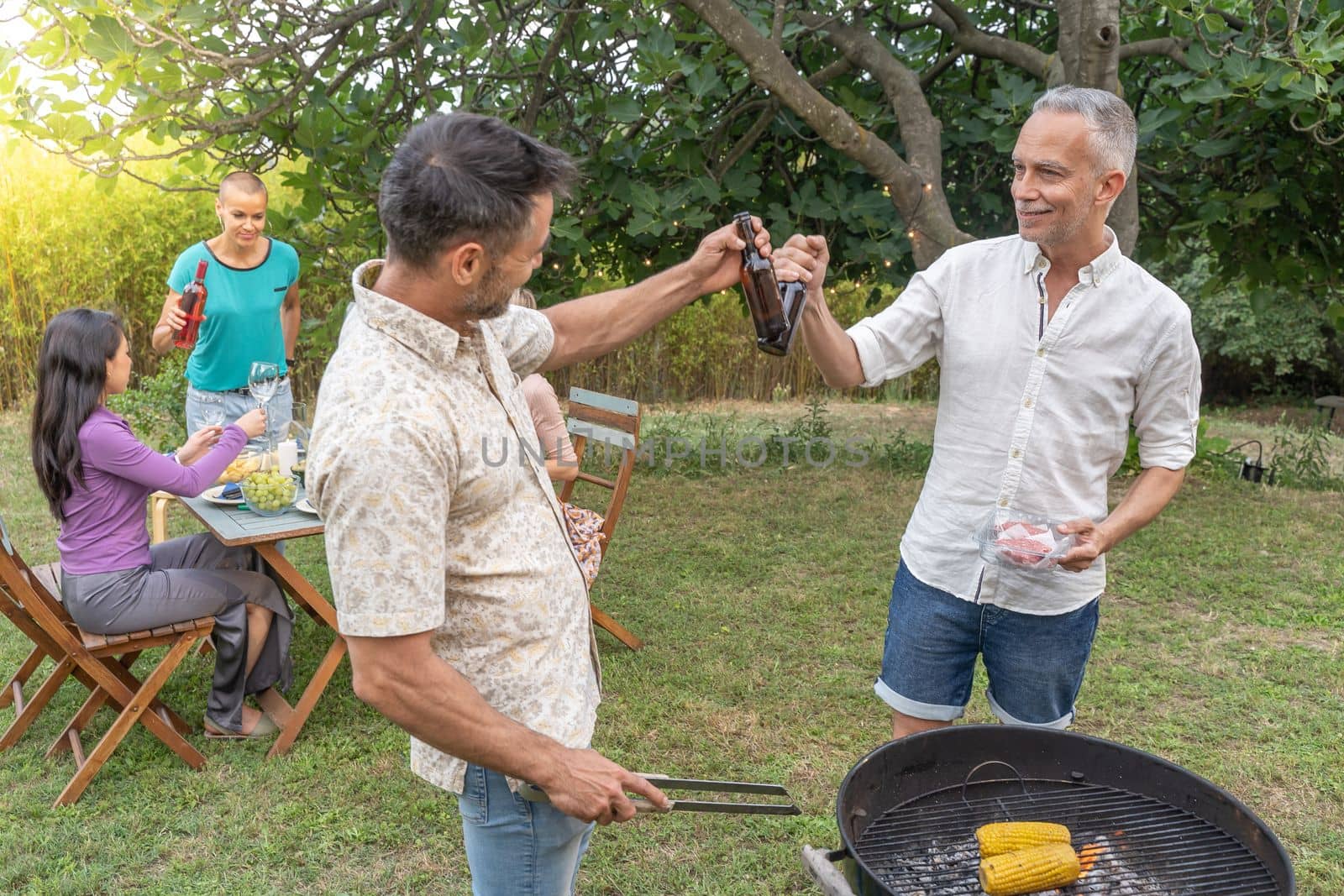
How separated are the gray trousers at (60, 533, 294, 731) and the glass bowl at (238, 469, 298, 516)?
0.83 feet

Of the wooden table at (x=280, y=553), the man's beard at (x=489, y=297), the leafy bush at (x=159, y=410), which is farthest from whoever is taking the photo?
the leafy bush at (x=159, y=410)

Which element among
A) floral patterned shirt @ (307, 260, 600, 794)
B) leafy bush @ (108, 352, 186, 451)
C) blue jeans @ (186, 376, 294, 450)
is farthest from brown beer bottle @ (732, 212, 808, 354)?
leafy bush @ (108, 352, 186, 451)

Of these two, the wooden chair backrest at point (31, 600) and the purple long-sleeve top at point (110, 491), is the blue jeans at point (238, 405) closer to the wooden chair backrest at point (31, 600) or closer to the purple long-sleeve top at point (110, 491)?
the purple long-sleeve top at point (110, 491)

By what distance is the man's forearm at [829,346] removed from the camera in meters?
2.26

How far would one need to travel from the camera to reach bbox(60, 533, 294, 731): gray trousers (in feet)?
10.6

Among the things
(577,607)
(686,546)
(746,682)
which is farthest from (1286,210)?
(577,607)

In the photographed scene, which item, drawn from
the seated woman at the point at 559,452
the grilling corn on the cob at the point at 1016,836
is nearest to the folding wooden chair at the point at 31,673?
the seated woman at the point at 559,452

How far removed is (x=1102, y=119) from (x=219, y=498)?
10.5ft

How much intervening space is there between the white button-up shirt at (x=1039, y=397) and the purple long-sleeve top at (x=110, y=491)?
2.41m

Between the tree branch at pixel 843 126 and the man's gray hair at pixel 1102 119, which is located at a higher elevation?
the tree branch at pixel 843 126

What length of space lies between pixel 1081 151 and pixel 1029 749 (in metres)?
1.21

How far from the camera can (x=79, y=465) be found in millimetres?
3203

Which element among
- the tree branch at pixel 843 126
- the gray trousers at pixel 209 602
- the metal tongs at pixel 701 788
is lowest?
the gray trousers at pixel 209 602

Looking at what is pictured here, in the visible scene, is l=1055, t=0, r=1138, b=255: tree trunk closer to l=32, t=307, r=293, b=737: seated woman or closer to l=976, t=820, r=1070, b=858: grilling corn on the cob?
l=976, t=820, r=1070, b=858: grilling corn on the cob
